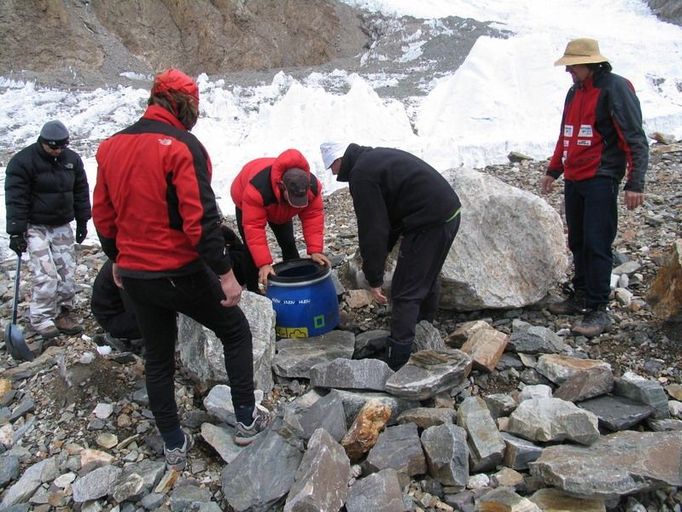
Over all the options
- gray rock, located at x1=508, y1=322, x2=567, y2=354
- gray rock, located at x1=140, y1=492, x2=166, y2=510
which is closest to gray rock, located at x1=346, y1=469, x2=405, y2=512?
gray rock, located at x1=140, y1=492, x2=166, y2=510

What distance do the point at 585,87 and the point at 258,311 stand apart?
266 centimetres

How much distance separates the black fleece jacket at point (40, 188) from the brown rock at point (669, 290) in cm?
450

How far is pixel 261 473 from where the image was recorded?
2799 mm

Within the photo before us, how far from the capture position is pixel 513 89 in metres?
11.1

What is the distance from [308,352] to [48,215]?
2.45 meters

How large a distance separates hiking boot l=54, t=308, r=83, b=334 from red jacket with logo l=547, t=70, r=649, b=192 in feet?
13.2

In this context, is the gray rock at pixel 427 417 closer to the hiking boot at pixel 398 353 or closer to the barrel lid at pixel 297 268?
the hiking boot at pixel 398 353

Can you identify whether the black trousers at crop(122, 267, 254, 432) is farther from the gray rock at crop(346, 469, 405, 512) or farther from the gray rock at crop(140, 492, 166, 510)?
the gray rock at crop(346, 469, 405, 512)

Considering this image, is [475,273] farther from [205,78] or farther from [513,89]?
[205,78]

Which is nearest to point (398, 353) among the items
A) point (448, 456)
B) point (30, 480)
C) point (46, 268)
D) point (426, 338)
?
point (426, 338)

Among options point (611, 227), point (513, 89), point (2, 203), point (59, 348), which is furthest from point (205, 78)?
point (611, 227)

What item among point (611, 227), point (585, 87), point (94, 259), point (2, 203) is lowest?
point (94, 259)

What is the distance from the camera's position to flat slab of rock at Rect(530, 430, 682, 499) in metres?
2.43

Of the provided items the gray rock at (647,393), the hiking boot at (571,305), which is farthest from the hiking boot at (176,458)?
the hiking boot at (571,305)
